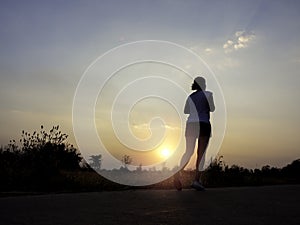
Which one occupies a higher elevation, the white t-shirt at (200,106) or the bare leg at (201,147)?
the white t-shirt at (200,106)

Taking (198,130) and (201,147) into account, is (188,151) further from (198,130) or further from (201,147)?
(198,130)

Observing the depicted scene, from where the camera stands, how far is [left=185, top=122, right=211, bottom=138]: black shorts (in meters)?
9.52

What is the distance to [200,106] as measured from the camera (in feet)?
31.6

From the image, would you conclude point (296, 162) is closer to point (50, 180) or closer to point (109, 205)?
point (50, 180)

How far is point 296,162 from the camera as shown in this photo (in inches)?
930

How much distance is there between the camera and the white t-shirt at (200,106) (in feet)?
31.5

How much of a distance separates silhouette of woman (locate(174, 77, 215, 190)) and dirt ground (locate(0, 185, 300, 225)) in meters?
1.25

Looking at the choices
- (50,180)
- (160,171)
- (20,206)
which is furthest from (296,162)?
(20,206)

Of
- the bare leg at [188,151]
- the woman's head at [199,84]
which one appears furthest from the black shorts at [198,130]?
the woman's head at [199,84]

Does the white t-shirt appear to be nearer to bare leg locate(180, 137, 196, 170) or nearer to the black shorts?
the black shorts

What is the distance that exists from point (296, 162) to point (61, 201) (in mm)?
18533

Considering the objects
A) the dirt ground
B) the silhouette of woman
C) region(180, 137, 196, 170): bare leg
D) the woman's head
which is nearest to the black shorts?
the silhouette of woman

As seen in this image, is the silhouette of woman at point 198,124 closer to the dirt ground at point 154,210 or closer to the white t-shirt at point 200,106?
the white t-shirt at point 200,106

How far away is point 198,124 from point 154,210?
362 centimetres
